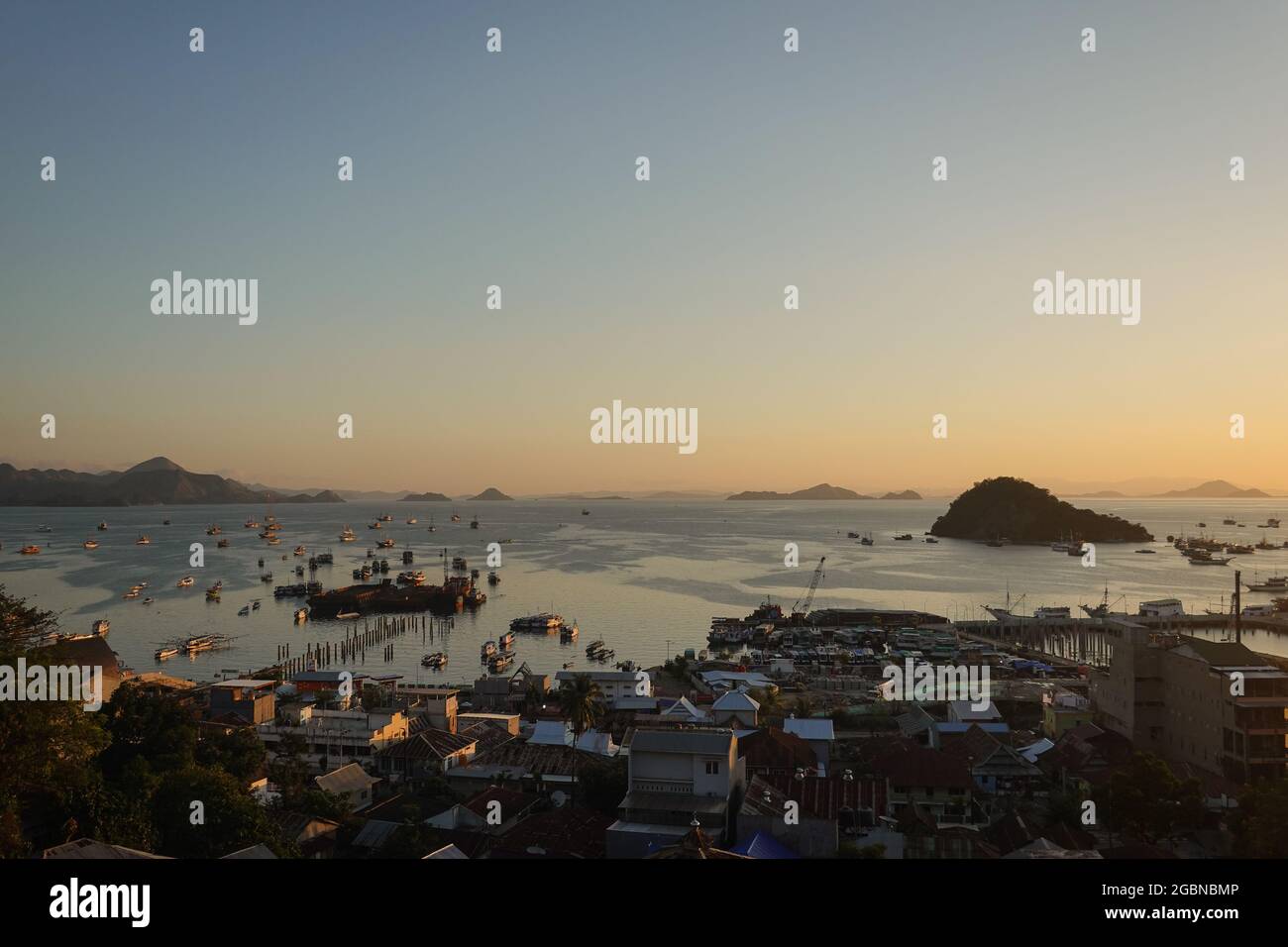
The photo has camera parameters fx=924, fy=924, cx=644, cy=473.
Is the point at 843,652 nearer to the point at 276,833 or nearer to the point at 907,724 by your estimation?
the point at 907,724

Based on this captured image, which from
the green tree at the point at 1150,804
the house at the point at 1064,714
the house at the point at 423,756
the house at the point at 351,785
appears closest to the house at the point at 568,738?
the house at the point at 423,756

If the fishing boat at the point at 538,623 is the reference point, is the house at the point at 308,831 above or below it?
above

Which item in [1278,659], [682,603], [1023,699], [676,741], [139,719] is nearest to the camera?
[676,741]

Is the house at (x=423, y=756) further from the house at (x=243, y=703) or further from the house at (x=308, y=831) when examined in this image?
the house at (x=243, y=703)

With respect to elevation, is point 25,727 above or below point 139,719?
above

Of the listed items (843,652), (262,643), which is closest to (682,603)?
(843,652)

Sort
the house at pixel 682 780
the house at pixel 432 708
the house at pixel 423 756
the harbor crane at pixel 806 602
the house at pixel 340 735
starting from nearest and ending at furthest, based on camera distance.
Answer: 1. the house at pixel 682 780
2. the house at pixel 423 756
3. the house at pixel 340 735
4. the house at pixel 432 708
5. the harbor crane at pixel 806 602

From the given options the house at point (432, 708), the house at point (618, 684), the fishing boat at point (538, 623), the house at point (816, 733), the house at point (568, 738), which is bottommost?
the fishing boat at point (538, 623)
